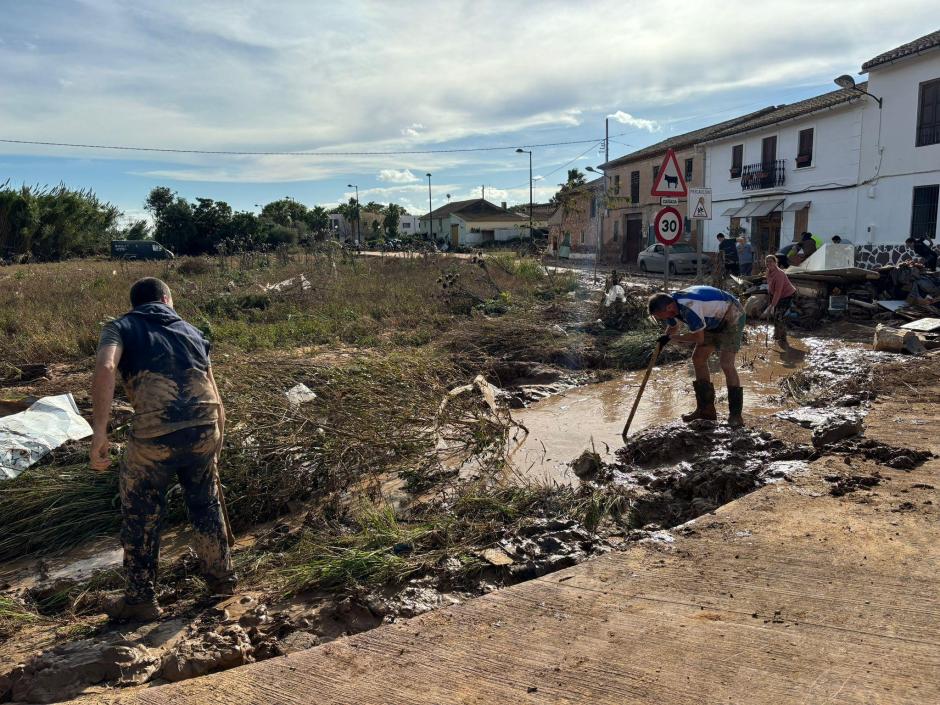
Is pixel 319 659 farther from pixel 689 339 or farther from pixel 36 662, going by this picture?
pixel 689 339

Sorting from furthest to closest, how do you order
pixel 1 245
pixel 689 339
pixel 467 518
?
pixel 1 245
pixel 689 339
pixel 467 518

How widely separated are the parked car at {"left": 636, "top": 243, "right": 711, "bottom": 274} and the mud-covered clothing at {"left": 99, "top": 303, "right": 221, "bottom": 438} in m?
21.3

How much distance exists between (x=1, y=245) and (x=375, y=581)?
42806 mm

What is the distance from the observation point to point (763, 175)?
25438mm

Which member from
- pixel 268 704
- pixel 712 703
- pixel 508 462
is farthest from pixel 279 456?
pixel 712 703

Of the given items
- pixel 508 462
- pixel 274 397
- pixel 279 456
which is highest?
pixel 274 397

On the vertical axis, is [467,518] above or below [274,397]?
below

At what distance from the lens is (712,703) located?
7.14ft

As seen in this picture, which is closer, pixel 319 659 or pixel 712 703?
pixel 712 703

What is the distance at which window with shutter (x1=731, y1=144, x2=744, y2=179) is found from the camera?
89.4 feet

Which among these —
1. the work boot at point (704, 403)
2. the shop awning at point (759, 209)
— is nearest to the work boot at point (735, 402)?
the work boot at point (704, 403)

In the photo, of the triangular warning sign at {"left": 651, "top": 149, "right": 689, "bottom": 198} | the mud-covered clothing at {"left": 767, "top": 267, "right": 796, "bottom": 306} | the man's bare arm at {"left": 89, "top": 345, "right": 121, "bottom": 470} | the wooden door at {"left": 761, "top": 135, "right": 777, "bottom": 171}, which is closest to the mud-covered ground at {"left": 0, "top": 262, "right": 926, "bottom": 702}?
the man's bare arm at {"left": 89, "top": 345, "right": 121, "bottom": 470}

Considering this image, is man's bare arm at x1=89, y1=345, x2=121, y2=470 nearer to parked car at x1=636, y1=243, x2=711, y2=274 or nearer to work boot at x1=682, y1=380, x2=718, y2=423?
work boot at x1=682, y1=380, x2=718, y2=423

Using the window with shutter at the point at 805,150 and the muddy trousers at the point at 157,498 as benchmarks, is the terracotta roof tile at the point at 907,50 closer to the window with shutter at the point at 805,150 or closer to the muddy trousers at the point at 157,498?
the window with shutter at the point at 805,150
